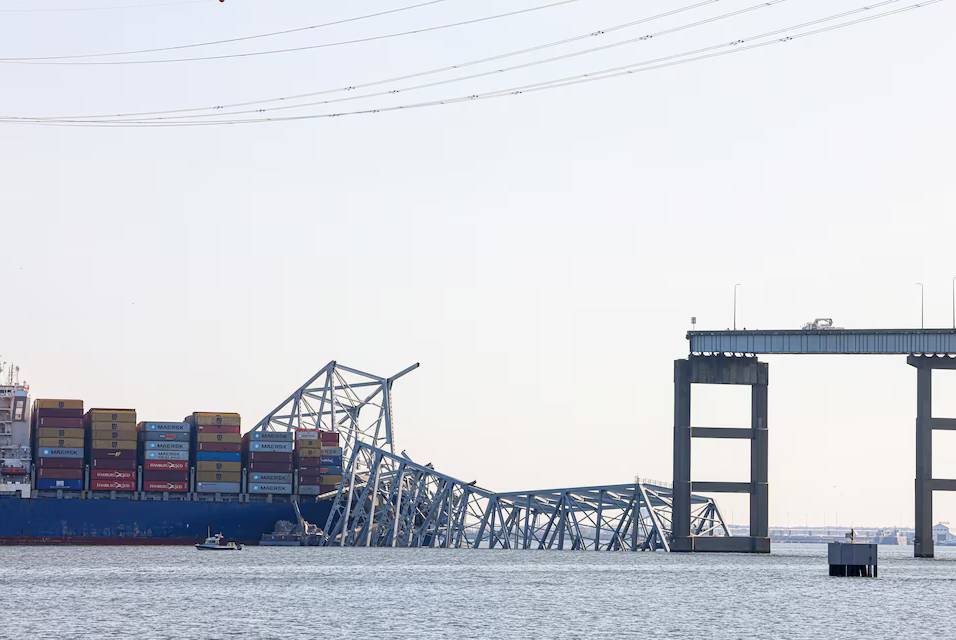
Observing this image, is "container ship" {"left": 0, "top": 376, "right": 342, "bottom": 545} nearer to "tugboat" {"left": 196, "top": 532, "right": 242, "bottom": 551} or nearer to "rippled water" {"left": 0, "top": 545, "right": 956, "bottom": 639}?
"tugboat" {"left": 196, "top": 532, "right": 242, "bottom": 551}

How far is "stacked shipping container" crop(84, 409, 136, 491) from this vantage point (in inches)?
7741

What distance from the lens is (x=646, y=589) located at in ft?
Result: 389

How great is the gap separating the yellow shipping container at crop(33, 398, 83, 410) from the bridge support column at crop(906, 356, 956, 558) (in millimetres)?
91630

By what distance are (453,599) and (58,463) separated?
9957 cm

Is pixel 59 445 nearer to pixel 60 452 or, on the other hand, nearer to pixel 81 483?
pixel 60 452

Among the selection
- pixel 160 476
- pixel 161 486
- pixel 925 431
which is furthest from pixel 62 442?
pixel 925 431

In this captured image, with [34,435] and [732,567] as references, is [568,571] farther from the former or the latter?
[34,435]

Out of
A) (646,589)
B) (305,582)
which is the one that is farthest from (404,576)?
(646,589)

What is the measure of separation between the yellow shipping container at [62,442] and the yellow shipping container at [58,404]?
360 centimetres

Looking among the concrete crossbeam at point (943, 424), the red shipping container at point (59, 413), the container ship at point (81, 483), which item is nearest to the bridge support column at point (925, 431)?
the concrete crossbeam at point (943, 424)

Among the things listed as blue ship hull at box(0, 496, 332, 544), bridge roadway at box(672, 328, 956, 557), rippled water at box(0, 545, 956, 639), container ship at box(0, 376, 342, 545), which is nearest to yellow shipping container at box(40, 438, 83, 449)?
container ship at box(0, 376, 342, 545)

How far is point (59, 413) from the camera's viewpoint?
641 ft

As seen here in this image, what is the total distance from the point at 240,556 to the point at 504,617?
80399mm

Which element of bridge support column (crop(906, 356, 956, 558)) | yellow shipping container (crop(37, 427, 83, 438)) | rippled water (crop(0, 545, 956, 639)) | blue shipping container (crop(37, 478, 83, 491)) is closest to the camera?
rippled water (crop(0, 545, 956, 639))
